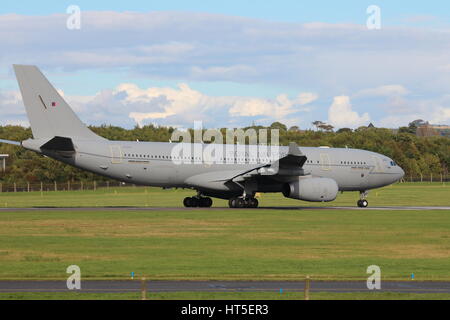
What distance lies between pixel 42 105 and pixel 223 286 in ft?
93.9

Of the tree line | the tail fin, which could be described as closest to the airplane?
the tail fin

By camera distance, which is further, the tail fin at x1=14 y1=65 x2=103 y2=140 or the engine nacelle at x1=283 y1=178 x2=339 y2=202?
the engine nacelle at x1=283 y1=178 x2=339 y2=202

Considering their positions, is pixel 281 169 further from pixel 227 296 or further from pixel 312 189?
pixel 227 296

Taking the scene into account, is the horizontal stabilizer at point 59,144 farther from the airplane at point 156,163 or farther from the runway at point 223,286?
the runway at point 223,286

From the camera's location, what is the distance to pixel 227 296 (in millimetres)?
18656

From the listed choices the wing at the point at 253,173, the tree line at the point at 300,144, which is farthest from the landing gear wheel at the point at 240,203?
the tree line at the point at 300,144

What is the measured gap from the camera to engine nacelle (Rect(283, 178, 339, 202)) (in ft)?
155

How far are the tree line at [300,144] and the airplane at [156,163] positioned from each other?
51550mm

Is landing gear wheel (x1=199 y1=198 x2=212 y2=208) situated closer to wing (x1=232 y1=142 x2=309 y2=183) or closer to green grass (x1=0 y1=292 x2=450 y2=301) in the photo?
wing (x1=232 y1=142 x2=309 y2=183)

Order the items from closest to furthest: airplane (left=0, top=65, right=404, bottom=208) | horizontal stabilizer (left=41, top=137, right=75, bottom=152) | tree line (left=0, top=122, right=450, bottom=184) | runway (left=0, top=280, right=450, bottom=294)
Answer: runway (left=0, top=280, right=450, bottom=294) < horizontal stabilizer (left=41, top=137, right=75, bottom=152) < airplane (left=0, top=65, right=404, bottom=208) < tree line (left=0, top=122, right=450, bottom=184)

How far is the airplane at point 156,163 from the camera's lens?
4612 cm

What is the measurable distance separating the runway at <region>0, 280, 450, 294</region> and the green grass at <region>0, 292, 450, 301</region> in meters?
0.49
